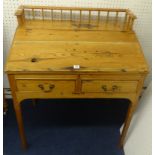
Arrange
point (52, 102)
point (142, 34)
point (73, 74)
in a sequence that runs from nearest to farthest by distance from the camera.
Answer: point (73, 74)
point (142, 34)
point (52, 102)

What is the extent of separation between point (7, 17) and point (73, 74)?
0.71 meters

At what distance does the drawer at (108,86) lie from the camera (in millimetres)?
1135

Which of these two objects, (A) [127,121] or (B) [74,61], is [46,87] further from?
(A) [127,121]

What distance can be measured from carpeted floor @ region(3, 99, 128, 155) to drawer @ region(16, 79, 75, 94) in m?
0.59

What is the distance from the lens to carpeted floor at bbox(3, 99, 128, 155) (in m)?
1.54

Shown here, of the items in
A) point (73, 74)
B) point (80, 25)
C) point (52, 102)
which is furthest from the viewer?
point (52, 102)

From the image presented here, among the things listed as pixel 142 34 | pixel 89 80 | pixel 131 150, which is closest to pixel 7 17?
pixel 89 80

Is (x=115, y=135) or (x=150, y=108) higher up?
(x=150, y=108)

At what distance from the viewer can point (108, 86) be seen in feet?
3.79

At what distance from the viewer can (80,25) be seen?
1396mm

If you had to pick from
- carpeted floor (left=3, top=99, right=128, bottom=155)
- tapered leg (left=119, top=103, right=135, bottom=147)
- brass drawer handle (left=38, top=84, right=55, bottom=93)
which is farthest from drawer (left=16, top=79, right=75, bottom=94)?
carpeted floor (left=3, top=99, right=128, bottom=155)

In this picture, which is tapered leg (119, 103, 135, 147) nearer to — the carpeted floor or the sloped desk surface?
the carpeted floor

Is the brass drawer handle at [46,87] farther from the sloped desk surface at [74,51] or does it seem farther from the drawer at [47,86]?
the sloped desk surface at [74,51]

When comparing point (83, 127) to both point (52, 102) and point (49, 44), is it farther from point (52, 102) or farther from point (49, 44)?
point (49, 44)
